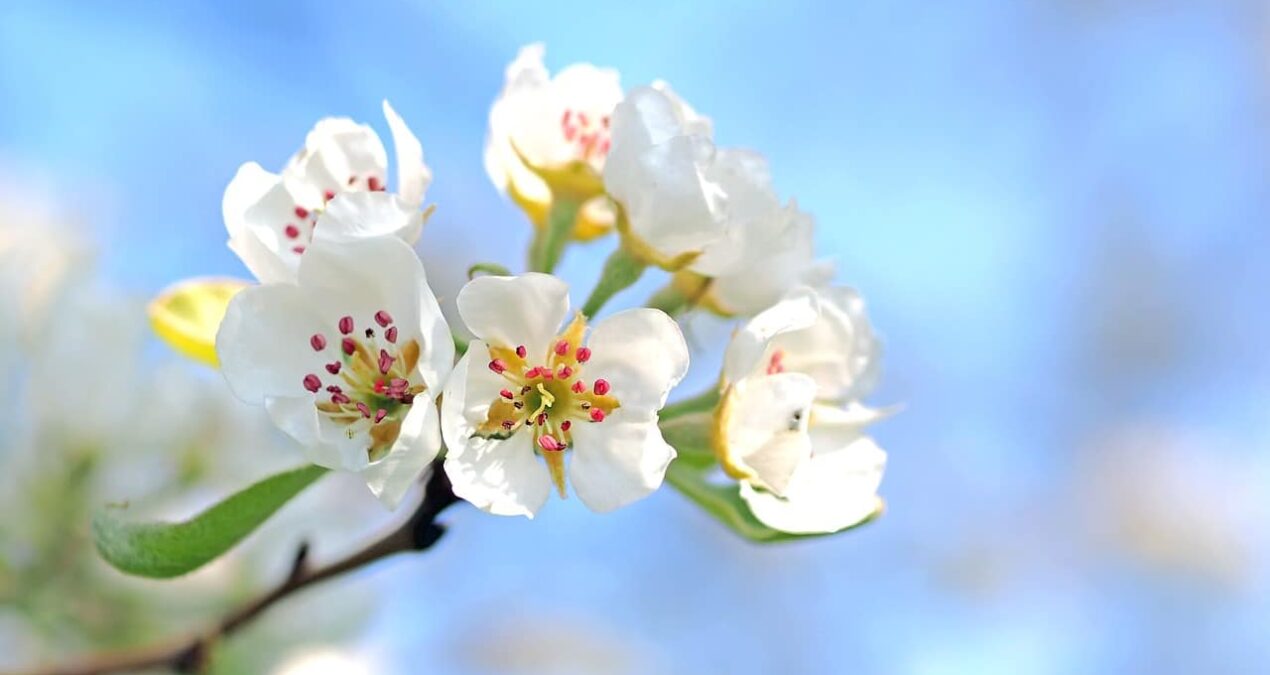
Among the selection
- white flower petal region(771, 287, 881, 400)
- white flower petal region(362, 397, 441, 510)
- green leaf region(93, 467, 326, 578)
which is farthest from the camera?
white flower petal region(771, 287, 881, 400)

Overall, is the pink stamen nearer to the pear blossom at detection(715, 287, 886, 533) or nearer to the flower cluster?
the flower cluster

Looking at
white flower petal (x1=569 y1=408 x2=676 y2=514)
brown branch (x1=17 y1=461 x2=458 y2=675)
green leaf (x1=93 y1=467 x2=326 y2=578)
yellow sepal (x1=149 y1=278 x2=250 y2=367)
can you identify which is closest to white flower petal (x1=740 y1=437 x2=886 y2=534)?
white flower petal (x1=569 y1=408 x2=676 y2=514)

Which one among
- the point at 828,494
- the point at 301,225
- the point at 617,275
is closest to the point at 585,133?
the point at 617,275

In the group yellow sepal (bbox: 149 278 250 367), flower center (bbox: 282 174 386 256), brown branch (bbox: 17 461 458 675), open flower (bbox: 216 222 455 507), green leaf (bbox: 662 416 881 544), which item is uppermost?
flower center (bbox: 282 174 386 256)

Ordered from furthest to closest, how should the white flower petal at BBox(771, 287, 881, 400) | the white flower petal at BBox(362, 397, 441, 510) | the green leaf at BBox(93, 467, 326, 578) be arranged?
the white flower petal at BBox(771, 287, 881, 400), the green leaf at BBox(93, 467, 326, 578), the white flower petal at BBox(362, 397, 441, 510)

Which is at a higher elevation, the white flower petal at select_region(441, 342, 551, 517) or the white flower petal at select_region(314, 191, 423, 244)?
the white flower petal at select_region(314, 191, 423, 244)

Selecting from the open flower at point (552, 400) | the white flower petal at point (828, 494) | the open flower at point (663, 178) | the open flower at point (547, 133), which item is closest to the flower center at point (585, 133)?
the open flower at point (547, 133)

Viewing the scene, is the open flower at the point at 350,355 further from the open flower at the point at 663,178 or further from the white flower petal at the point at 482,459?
the open flower at the point at 663,178
